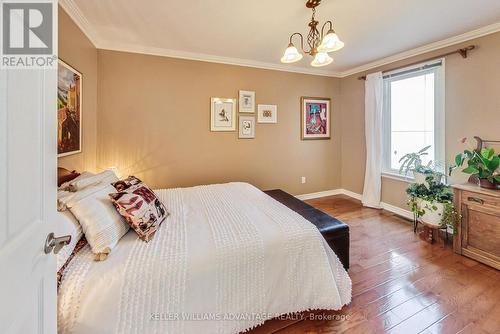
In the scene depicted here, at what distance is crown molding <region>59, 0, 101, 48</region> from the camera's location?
2.01m

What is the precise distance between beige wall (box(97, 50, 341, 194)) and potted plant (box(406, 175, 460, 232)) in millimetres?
1793

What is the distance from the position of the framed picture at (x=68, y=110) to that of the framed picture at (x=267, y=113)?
2.43 meters

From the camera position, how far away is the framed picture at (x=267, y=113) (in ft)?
12.5

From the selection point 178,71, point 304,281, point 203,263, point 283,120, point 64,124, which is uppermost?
point 178,71

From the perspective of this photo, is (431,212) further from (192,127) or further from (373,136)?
(192,127)

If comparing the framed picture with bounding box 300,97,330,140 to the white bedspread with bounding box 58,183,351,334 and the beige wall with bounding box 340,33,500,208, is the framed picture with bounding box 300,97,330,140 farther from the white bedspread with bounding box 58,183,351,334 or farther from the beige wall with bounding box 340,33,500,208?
the white bedspread with bounding box 58,183,351,334

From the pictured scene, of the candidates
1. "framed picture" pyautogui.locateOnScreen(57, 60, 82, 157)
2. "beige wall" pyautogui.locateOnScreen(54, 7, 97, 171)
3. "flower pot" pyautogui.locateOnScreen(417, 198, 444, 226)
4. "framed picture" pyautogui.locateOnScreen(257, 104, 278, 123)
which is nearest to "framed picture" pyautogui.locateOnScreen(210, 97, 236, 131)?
"framed picture" pyautogui.locateOnScreen(257, 104, 278, 123)

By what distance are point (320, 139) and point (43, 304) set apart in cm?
426

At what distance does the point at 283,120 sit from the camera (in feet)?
13.1

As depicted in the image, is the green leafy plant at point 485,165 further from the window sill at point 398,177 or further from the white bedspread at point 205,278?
the white bedspread at point 205,278

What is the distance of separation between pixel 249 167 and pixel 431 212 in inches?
98.4

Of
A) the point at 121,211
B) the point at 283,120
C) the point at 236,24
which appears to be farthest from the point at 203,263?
the point at 283,120

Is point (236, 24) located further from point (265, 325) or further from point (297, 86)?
point (265, 325)

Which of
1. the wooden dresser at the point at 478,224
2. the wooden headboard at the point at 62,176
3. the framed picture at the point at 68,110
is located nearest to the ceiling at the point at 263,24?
the framed picture at the point at 68,110
